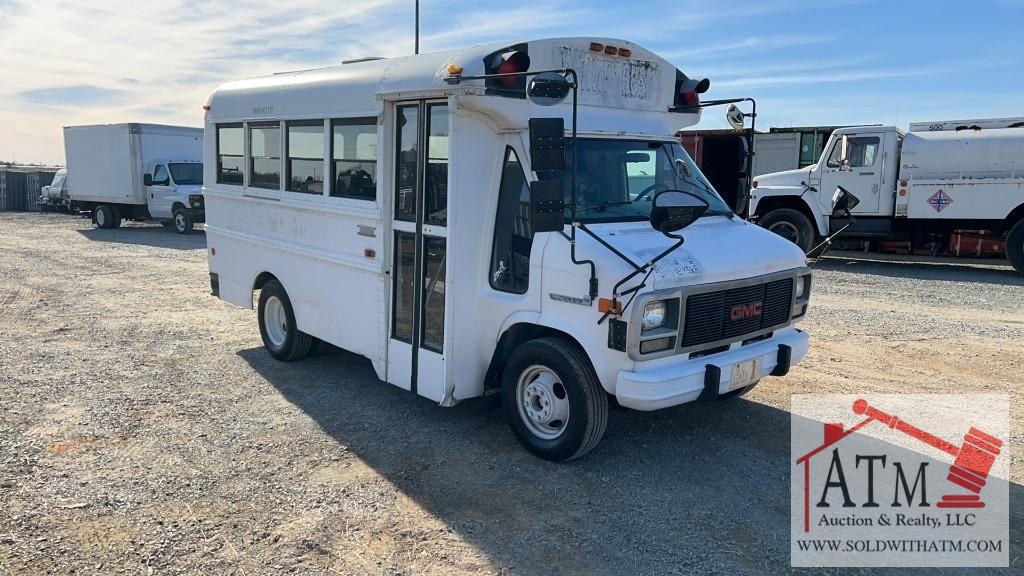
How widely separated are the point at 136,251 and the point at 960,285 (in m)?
16.2

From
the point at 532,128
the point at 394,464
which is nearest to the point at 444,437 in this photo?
the point at 394,464

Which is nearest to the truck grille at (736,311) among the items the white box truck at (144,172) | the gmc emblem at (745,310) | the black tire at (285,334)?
→ the gmc emblem at (745,310)

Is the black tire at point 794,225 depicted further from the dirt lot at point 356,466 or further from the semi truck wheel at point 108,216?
the semi truck wheel at point 108,216

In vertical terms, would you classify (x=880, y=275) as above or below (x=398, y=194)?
below

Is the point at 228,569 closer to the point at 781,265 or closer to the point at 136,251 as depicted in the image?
the point at 781,265

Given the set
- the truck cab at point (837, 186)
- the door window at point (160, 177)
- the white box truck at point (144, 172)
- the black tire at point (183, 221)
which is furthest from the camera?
the door window at point (160, 177)

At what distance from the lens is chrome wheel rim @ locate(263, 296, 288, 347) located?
753 cm

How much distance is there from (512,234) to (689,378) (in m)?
1.49

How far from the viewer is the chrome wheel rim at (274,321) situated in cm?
753

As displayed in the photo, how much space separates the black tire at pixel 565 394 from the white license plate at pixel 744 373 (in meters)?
0.83

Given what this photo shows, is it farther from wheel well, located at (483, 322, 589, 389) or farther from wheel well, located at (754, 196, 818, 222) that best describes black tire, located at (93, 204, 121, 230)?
wheel well, located at (483, 322, 589, 389)

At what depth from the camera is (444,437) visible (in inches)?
217

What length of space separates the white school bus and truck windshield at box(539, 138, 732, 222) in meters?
0.02
